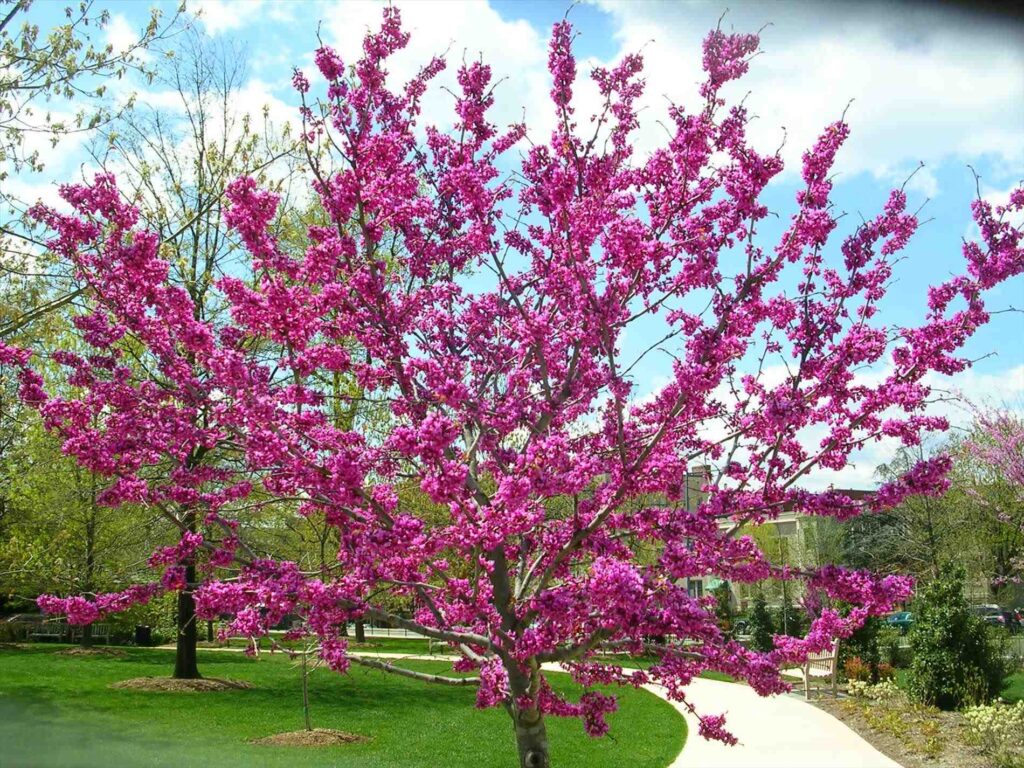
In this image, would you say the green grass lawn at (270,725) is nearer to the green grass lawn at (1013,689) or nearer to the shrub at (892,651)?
the green grass lawn at (1013,689)

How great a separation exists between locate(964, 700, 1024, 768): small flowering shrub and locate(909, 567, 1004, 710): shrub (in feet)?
12.4

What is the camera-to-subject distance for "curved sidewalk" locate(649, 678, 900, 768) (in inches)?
445

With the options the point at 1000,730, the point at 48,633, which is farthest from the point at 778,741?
A: the point at 48,633

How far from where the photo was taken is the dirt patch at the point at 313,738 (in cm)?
1217

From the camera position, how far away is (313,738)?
12.5 m

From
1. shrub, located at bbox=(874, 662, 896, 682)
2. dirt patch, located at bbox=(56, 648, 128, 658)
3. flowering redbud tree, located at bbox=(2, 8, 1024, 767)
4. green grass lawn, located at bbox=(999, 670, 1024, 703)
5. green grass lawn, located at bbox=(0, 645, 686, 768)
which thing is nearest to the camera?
flowering redbud tree, located at bbox=(2, 8, 1024, 767)

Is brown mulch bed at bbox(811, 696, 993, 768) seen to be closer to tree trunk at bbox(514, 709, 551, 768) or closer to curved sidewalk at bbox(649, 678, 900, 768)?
curved sidewalk at bbox(649, 678, 900, 768)

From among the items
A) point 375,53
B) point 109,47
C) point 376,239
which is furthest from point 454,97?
point 109,47

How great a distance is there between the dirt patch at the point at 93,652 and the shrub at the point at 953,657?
20.5 meters

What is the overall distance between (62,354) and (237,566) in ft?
5.65

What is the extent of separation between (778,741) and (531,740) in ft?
28.6

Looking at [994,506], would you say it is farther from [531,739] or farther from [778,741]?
[531,739]

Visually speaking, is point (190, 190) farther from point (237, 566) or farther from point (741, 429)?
point (741, 429)

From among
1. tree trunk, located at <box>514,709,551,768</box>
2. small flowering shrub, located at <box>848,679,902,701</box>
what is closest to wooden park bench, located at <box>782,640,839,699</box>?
small flowering shrub, located at <box>848,679,902,701</box>
